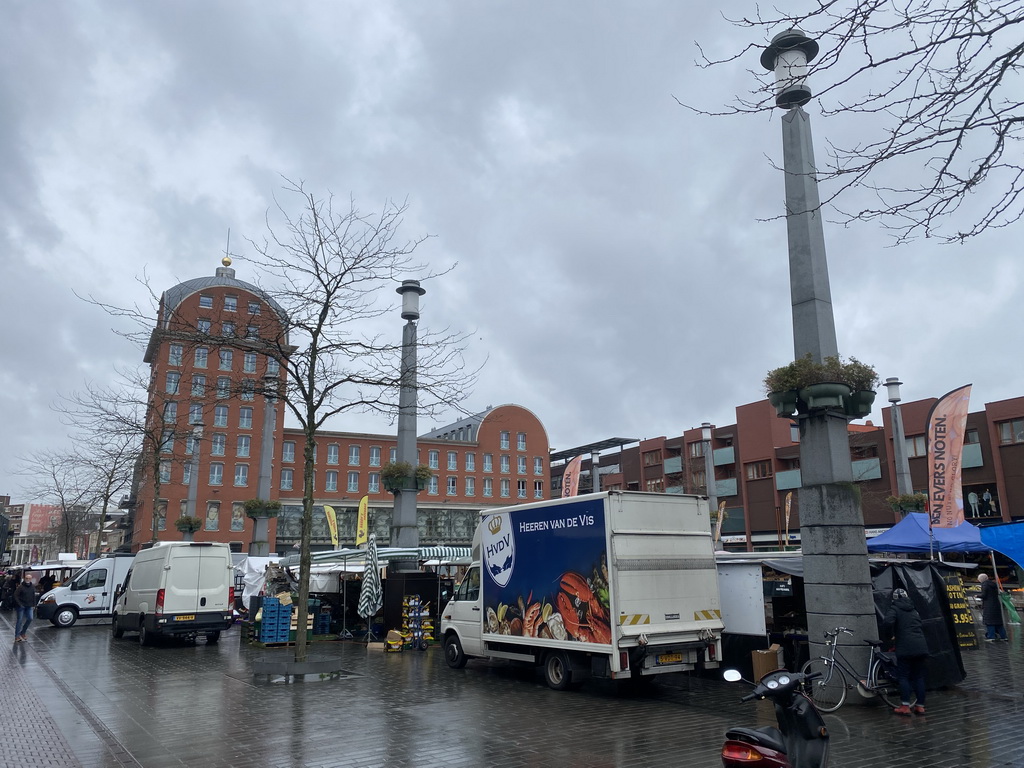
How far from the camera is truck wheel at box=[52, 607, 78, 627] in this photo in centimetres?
2607

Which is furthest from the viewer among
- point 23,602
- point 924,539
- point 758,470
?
point 758,470

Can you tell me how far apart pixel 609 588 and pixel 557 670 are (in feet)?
6.64

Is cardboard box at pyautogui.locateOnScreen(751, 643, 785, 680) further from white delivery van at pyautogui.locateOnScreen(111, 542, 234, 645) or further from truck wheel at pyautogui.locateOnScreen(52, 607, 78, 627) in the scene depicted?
truck wheel at pyautogui.locateOnScreen(52, 607, 78, 627)

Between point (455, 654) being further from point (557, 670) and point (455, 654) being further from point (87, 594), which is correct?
point (87, 594)

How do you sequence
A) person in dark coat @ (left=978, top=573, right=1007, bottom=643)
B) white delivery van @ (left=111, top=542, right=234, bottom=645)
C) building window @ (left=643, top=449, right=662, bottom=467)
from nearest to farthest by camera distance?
person in dark coat @ (left=978, top=573, right=1007, bottom=643) < white delivery van @ (left=111, top=542, right=234, bottom=645) < building window @ (left=643, top=449, right=662, bottom=467)

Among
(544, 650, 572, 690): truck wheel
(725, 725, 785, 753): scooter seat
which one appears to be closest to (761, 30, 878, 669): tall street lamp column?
(544, 650, 572, 690): truck wheel

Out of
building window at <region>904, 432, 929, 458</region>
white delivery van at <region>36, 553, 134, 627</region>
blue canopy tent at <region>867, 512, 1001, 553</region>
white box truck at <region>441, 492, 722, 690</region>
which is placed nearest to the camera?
white box truck at <region>441, 492, 722, 690</region>

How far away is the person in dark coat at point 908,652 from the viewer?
9125 mm

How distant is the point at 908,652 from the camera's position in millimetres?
9117

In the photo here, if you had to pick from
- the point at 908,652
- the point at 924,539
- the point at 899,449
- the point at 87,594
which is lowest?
the point at 908,652

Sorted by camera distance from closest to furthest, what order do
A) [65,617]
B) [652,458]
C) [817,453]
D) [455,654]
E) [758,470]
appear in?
[817,453], [455,654], [65,617], [758,470], [652,458]

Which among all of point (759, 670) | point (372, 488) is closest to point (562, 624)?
point (759, 670)

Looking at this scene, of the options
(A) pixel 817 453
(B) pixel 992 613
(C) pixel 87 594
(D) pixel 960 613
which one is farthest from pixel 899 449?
(C) pixel 87 594

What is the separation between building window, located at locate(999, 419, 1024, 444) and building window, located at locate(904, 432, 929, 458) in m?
4.69
